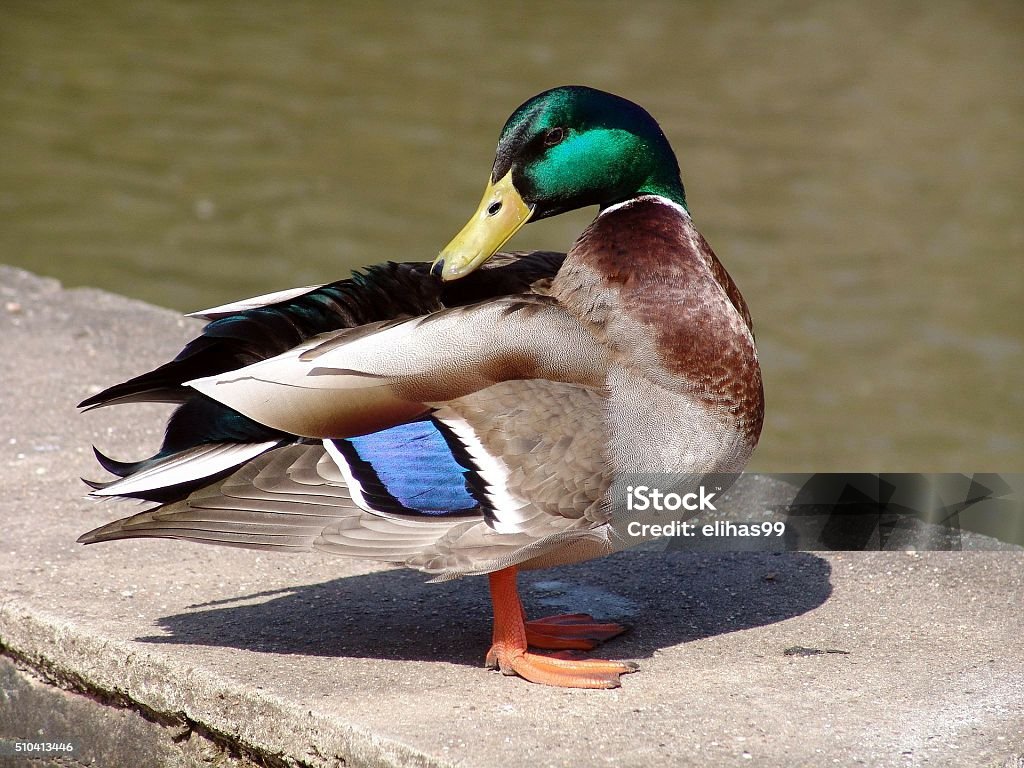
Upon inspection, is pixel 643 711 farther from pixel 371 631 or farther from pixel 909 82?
pixel 909 82

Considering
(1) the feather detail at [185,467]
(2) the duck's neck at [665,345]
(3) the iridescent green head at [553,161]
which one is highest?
(3) the iridescent green head at [553,161]

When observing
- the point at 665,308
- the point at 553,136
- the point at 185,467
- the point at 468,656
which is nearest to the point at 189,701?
the point at 185,467

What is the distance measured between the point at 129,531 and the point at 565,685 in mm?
943

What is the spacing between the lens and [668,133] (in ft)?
34.2

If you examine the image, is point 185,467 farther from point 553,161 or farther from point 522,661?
point 553,161

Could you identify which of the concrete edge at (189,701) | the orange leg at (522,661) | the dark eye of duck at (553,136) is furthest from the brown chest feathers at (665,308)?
the concrete edge at (189,701)

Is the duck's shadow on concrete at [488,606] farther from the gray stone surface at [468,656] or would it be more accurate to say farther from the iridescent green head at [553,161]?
the iridescent green head at [553,161]

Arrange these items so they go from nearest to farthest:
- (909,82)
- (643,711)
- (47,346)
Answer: (643,711), (47,346), (909,82)

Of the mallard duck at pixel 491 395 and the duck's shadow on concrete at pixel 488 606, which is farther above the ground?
the mallard duck at pixel 491 395

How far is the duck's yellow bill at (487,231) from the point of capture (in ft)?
10.2

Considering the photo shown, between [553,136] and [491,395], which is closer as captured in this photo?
[491,395]

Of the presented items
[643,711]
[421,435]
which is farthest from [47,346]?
[643,711]

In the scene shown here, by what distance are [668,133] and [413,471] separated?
785cm

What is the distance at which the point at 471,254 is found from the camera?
3.10m
